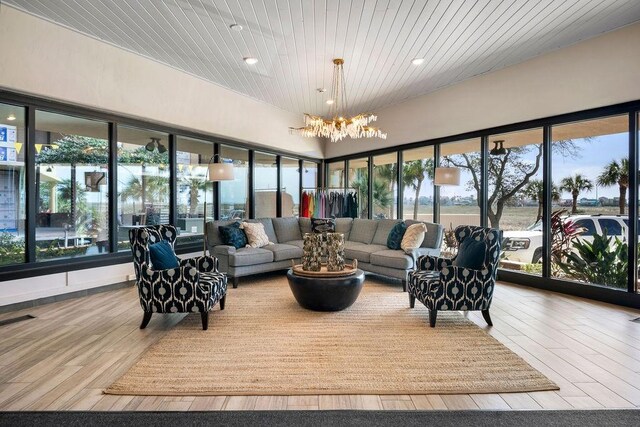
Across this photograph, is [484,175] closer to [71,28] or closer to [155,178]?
[155,178]

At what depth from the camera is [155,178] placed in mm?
5852

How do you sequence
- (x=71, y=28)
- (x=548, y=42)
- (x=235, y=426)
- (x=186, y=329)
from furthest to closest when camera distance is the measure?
(x=548, y=42) → (x=71, y=28) → (x=186, y=329) → (x=235, y=426)

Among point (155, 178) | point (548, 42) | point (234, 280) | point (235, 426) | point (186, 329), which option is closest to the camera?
point (235, 426)

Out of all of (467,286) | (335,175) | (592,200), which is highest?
(335,175)

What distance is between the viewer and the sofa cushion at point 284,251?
579cm

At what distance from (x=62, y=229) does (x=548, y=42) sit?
6984 millimetres

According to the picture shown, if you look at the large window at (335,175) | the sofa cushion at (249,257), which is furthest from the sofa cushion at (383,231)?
the large window at (335,175)

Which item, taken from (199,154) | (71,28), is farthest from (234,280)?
(71,28)

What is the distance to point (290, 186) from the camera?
28.8 ft

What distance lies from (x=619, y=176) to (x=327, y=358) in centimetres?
452

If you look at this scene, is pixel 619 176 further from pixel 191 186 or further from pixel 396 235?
pixel 191 186

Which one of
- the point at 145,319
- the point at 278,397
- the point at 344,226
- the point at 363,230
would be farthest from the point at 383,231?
the point at 278,397

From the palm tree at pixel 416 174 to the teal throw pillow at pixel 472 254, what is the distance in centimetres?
351

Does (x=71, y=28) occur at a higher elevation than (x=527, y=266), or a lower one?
higher
